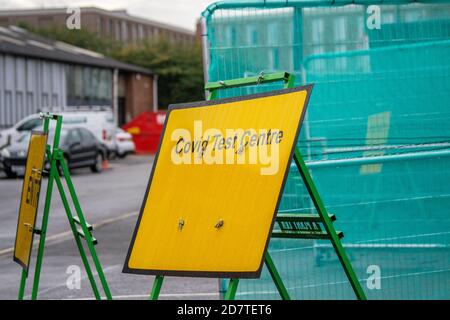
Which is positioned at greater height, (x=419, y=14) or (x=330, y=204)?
(x=419, y=14)

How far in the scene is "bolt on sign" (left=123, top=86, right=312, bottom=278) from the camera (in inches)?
206

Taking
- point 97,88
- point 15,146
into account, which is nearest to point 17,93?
point 97,88

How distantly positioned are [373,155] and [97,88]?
188 ft

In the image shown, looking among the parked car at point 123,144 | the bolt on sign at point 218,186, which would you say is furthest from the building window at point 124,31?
the bolt on sign at point 218,186

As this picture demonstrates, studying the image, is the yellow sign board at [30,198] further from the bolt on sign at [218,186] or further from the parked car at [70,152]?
the parked car at [70,152]

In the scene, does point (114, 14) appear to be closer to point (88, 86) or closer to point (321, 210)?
point (88, 86)

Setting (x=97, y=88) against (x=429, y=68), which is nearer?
(x=429, y=68)

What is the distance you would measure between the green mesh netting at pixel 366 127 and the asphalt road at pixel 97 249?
167 cm

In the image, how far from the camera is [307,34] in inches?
321

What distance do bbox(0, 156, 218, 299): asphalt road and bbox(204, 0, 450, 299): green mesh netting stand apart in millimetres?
1667

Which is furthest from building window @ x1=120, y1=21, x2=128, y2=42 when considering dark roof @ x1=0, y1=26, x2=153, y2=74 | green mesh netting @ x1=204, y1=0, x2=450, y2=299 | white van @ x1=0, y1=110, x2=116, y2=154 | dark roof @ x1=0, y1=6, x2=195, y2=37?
green mesh netting @ x1=204, y1=0, x2=450, y2=299

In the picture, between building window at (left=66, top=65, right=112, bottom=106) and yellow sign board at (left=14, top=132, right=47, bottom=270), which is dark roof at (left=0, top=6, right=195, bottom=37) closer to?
building window at (left=66, top=65, right=112, bottom=106)
